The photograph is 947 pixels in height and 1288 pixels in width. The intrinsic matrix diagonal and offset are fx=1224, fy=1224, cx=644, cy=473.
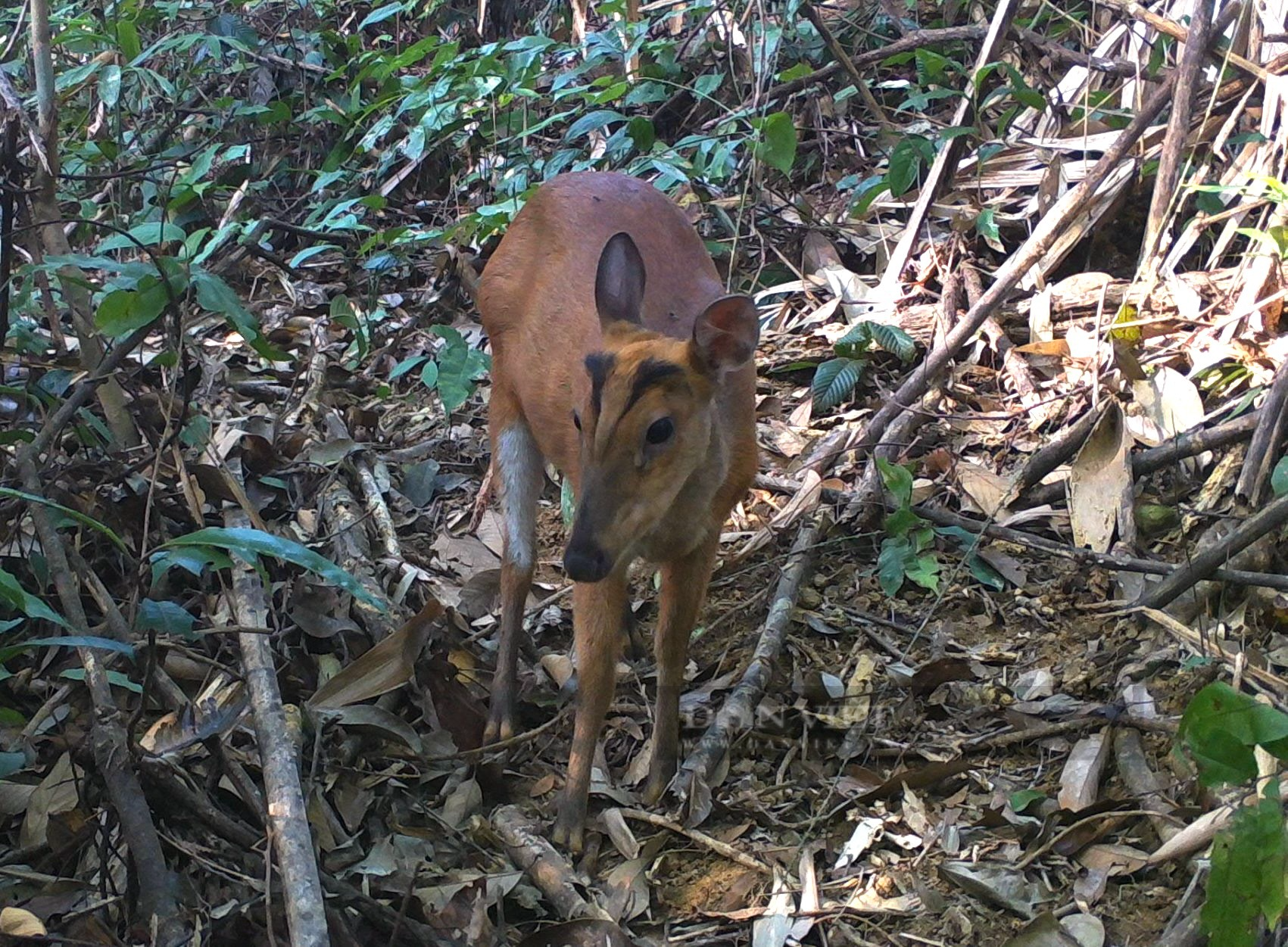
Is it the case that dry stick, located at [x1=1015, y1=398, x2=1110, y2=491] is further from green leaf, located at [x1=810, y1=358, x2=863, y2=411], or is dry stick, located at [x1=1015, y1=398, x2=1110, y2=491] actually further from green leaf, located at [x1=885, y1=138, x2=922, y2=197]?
green leaf, located at [x1=885, y1=138, x2=922, y2=197]

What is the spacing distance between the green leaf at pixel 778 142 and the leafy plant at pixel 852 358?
84cm

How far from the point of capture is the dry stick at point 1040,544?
12.5 feet

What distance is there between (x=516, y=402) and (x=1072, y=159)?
331 cm

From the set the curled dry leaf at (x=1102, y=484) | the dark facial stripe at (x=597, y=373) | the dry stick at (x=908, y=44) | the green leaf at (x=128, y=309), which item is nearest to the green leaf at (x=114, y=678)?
the green leaf at (x=128, y=309)

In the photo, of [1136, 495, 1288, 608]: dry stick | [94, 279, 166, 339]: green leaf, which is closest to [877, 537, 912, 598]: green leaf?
[1136, 495, 1288, 608]: dry stick

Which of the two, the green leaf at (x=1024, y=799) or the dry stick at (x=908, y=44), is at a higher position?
the dry stick at (x=908, y=44)

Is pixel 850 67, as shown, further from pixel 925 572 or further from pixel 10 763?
pixel 10 763

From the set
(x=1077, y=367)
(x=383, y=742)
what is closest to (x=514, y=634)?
(x=383, y=742)

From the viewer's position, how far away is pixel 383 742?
407cm

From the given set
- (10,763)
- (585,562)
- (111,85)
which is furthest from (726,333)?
(111,85)

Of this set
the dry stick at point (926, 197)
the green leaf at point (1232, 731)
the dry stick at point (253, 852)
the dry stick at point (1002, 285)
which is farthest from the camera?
the dry stick at point (926, 197)

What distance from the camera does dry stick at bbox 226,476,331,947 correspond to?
268 centimetres

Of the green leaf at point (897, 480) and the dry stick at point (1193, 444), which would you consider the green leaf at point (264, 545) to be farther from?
the dry stick at point (1193, 444)

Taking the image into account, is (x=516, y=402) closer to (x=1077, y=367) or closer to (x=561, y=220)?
(x=561, y=220)
